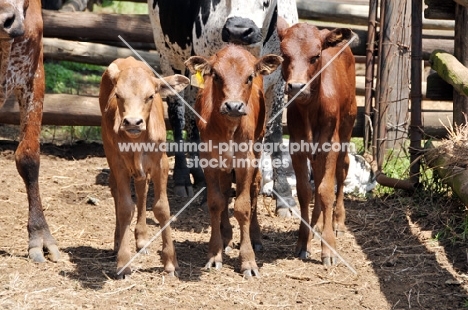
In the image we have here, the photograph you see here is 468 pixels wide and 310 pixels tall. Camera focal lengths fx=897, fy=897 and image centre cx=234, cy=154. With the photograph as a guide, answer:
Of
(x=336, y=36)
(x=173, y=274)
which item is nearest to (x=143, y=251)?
(x=173, y=274)

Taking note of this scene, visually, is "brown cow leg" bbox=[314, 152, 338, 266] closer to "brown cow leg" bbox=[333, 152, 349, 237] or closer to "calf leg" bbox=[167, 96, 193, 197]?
"brown cow leg" bbox=[333, 152, 349, 237]

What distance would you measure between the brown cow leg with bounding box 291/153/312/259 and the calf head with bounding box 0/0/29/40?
2.17 meters

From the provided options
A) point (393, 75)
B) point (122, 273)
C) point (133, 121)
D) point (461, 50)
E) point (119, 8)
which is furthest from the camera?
point (119, 8)

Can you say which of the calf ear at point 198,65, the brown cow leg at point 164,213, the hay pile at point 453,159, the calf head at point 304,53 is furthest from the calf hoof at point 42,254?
the hay pile at point 453,159

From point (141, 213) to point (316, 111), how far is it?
4.90 feet

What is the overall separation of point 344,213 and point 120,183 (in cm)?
218

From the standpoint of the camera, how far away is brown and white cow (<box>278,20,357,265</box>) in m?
6.36

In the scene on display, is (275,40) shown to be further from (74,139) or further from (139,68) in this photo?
(74,139)

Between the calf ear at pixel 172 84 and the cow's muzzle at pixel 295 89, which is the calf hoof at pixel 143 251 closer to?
the calf ear at pixel 172 84

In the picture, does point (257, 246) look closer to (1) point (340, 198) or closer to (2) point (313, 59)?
(1) point (340, 198)

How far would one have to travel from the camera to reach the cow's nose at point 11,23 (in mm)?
5785

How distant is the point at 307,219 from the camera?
21.9 feet

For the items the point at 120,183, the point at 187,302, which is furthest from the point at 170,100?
the point at 187,302

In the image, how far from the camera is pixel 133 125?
5.48 meters
